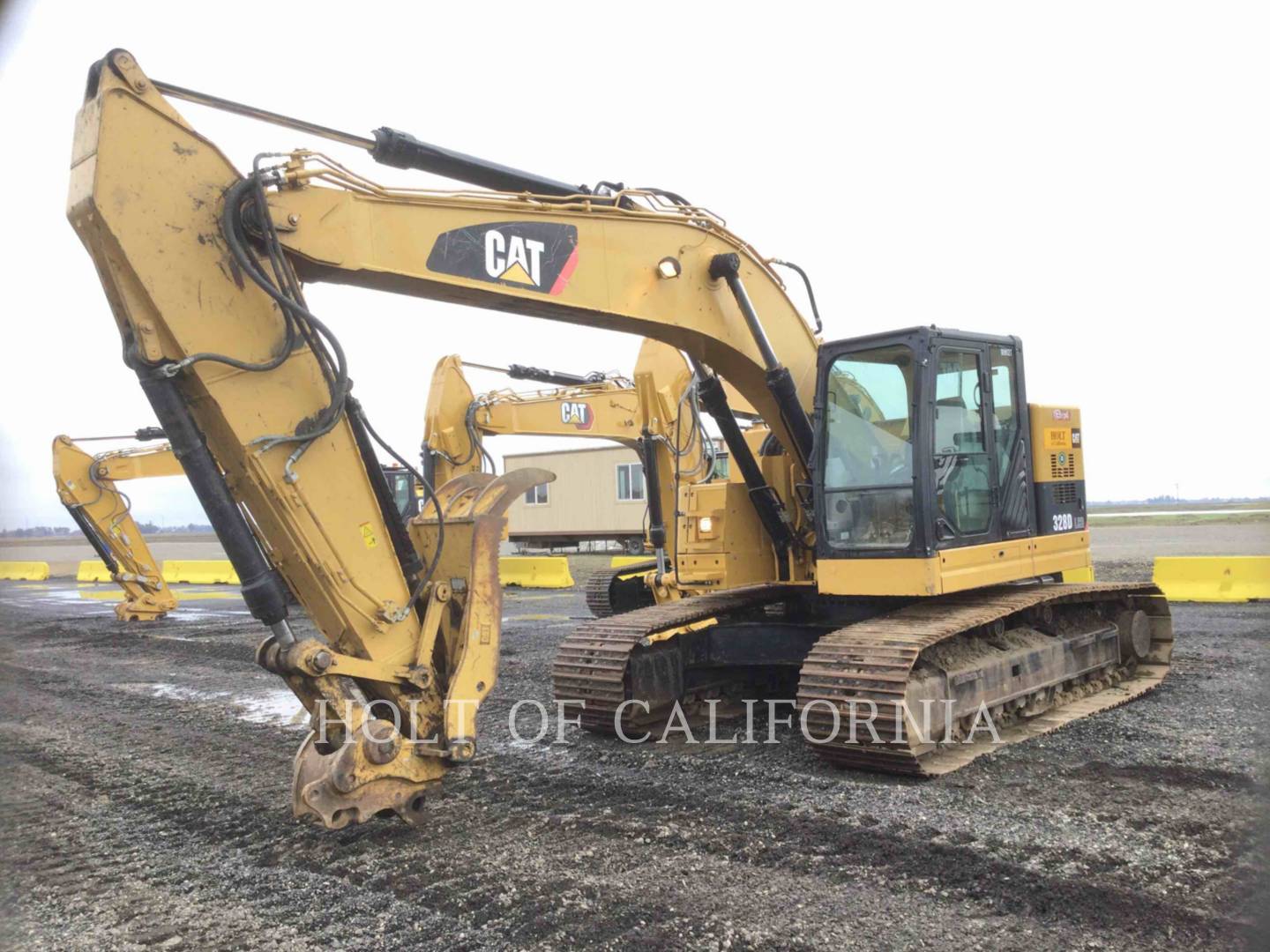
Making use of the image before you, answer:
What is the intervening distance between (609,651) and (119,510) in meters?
14.3

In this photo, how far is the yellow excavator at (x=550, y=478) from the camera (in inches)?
166

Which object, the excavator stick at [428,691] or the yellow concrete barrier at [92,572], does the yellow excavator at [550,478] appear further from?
the yellow concrete barrier at [92,572]

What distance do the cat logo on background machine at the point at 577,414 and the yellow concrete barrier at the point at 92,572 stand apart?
23914mm

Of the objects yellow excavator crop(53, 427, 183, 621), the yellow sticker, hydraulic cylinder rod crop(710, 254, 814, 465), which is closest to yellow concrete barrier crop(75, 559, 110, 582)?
yellow excavator crop(53, 427, 183, 621)

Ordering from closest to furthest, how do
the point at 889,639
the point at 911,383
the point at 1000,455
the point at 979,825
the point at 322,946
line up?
the point at 322,946 → the point at 979,825 → the point at 889,639 → the point at 911,383 → the point at 1000,455

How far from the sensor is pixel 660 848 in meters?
4.52

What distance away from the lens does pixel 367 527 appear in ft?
15.4

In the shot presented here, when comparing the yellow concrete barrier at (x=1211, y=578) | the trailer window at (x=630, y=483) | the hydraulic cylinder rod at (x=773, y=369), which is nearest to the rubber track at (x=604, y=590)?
the hydraulic cylinder rod at (x=773, y=369)

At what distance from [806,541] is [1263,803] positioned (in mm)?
5942

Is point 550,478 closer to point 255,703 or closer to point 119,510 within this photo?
point 255,703

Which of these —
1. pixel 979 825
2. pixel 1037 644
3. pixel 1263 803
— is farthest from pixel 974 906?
pixel 1037 644

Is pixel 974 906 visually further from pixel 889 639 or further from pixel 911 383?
pixel 911 383

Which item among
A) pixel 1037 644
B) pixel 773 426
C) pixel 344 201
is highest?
pixel 344 201

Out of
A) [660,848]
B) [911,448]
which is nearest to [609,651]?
[660,848]
